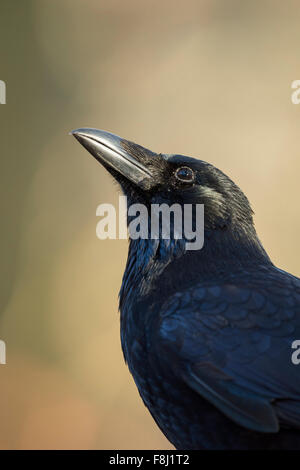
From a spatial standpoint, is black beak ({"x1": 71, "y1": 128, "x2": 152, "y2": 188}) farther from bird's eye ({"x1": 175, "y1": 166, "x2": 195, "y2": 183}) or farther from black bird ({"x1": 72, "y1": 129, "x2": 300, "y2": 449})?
bird's eye ({"x1": 175, "y1": 166, "x2": 195, "y2": 183})

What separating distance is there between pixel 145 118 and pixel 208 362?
624 cm

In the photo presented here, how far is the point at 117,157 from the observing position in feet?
11.4

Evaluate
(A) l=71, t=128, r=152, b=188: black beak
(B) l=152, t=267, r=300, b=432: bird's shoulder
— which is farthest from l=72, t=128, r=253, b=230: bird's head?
(B) l=152, t=267, r=300, b=432: bird's shoulder

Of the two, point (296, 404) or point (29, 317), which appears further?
point (29, 317)

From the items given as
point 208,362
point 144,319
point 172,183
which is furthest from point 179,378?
point 172,183

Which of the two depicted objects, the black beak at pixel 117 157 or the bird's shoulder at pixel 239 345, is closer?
the bird's shoulder at pixel 239 345

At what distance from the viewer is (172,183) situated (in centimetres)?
348

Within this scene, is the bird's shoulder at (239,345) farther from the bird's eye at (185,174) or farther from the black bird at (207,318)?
the bird's eye at (185,174)

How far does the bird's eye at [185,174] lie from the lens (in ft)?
11.4

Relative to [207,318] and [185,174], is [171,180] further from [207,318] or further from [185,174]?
[207,318]

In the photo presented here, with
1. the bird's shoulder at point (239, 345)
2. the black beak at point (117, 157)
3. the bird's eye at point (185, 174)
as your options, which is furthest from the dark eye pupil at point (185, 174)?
the bird's shoulder at point (239, 345)

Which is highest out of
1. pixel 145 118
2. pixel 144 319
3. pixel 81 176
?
pixel 145 118

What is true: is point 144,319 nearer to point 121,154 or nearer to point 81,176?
point 121,154

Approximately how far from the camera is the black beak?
345cm
